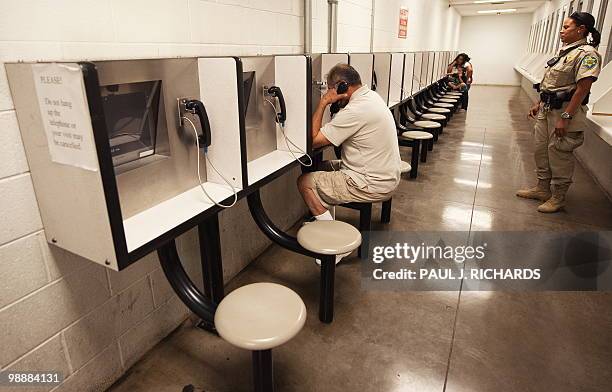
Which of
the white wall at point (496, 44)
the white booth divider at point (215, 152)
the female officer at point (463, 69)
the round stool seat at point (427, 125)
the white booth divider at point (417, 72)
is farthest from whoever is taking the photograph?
the white wall at point (496, 44)

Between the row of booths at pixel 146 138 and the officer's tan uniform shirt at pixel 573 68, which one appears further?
the officer's tan uniform shirt at pixel 573 68

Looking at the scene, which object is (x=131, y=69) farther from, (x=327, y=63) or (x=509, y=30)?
(x=509, y=30)

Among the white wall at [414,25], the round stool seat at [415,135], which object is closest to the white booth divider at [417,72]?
the white wall at [414,25]

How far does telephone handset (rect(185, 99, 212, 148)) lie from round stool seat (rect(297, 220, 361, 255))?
663mm

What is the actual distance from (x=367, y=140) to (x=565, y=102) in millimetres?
1880

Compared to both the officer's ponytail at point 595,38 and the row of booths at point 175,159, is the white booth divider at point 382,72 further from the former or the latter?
the row of booths at point 175,159

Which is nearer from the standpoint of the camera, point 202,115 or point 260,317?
point 260,317

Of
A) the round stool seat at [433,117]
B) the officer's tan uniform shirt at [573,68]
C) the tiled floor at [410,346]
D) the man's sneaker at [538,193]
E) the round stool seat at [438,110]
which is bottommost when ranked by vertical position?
the tiled floor at [410,346]

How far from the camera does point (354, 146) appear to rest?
7.45 feet

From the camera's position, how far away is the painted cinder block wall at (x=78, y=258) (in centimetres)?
110

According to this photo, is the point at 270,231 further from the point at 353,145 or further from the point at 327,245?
the point at 353,145

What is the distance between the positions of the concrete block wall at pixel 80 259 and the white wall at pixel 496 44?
51.7 ft

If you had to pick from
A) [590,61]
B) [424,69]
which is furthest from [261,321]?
[424,69]

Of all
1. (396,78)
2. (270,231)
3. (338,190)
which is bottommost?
(270,231)
